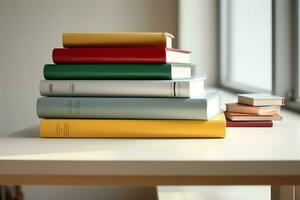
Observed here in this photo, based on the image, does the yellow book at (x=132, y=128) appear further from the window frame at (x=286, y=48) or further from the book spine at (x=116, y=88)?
the window frame at (x=286, y=48)

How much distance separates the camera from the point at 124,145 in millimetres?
781

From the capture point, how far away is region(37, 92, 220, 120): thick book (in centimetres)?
83

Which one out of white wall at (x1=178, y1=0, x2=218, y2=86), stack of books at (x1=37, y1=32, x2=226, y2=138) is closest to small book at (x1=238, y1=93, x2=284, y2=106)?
stack of books at (x1=37, y1=32, x2=226, y2=138)

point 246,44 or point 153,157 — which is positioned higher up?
point 246,44

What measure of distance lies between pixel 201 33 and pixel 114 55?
1971mm

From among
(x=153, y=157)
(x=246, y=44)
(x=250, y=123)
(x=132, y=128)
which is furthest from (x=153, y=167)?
(x=246, y=44)

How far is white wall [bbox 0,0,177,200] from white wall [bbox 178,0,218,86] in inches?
8.7

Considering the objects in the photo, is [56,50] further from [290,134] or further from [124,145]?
[290,134]

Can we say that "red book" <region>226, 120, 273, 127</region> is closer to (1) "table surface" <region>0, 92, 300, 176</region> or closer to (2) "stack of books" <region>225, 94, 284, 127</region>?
(2) "stack of books" <region>225, 94, 284, 127</region>

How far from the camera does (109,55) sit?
0.88 m

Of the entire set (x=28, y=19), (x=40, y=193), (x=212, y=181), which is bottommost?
(x=40, y=193)

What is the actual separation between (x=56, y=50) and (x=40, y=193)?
7.28 ft

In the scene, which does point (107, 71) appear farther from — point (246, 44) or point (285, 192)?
point (246, 44)

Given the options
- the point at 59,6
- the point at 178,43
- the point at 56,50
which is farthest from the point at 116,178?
the point at 59,6
